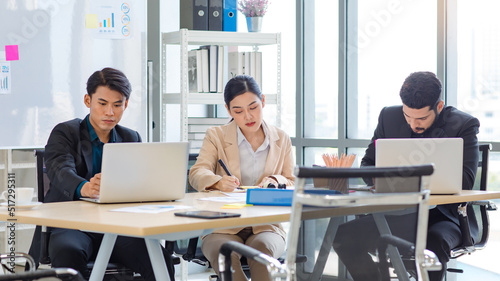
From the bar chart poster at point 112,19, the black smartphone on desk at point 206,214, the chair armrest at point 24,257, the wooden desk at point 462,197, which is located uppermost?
the bar chart poster at point 112,19

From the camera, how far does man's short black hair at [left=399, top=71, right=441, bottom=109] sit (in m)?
3.01

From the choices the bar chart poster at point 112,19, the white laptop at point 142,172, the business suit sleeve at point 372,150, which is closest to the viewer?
the white laptop at point 142,172

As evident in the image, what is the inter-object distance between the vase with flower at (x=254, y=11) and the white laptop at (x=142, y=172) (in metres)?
2.10

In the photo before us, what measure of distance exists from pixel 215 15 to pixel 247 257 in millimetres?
2748

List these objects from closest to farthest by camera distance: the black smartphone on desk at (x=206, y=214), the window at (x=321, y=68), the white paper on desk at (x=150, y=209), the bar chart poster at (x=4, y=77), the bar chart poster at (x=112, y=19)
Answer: the black smartphone on desk at (x=206, y=214) → the white paper on desk at (x=150, y=209) → the bar chart poster at (x=4, y=77) → the bar chart poster at (x=112, y=19) → the window at (x=321, y=68)

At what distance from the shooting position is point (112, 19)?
4105 millimetres

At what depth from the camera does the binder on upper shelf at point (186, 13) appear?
4391 mm

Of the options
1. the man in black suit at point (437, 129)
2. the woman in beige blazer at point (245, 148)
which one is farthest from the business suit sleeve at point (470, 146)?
the woman in beige blazer at point (245, 148)

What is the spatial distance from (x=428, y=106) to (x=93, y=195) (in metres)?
1.53

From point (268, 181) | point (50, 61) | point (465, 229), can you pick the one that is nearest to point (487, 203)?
point (465, 229)

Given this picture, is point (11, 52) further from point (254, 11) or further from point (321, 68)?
point (321, 68)

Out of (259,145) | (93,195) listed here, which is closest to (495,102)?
(259,145)

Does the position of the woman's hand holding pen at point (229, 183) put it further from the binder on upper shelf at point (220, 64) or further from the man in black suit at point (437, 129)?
the binder on upper shelf at point (220, 64)

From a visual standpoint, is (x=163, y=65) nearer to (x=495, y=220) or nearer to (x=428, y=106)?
(x=428, y=106)
